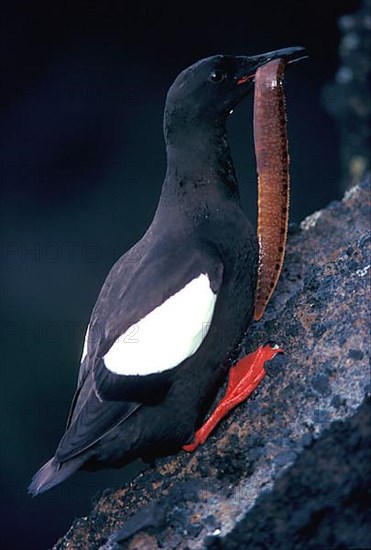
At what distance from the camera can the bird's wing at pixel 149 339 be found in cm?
299

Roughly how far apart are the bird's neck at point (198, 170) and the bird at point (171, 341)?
3cm

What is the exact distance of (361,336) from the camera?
109 inches

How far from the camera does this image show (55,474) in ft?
10.1


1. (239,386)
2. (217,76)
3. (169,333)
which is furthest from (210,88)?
(239,386)

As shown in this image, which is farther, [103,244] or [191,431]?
[103,244]

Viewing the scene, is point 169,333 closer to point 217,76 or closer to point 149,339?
point 149,339

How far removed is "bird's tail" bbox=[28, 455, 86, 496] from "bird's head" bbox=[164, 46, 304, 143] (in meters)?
1.37

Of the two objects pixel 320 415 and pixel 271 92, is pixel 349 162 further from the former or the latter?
pixel 320 415

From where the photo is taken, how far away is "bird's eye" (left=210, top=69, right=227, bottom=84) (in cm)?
334

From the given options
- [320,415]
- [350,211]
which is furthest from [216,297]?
[350,211]

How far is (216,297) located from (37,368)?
12.8 feet

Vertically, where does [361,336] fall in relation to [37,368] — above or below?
above

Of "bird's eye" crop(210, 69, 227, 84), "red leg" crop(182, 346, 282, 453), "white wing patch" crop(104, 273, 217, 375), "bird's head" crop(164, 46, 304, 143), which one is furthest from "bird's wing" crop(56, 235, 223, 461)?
"bird's eye" crop(210, 69, 227, 84)

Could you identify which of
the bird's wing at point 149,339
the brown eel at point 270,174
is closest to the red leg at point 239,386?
the bird's wing at point 149,339
